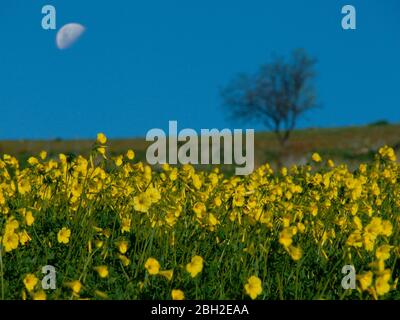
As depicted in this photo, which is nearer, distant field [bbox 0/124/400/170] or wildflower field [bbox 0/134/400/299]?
wildflower field [bbox 0/134/400/299]

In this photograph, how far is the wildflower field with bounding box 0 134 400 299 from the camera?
16.6 feet

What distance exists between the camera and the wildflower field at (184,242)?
5.05 metres

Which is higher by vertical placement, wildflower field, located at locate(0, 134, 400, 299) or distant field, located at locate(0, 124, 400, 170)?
distant field, located at locate(0, 124, 400, 170)

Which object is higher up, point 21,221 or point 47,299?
point 21,221

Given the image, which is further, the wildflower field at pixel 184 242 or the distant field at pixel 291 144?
the distant field at pixel 291 144

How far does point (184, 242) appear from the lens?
247 inches

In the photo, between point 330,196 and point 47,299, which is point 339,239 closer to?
point 330,196

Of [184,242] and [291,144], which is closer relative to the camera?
[184,242]

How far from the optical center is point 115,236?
6.56 meters

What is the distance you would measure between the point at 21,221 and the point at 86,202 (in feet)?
2.01

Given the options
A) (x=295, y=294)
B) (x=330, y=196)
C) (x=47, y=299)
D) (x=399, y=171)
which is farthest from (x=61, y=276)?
(x=399, y=171)

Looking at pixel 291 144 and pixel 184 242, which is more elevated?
pixel 291 144

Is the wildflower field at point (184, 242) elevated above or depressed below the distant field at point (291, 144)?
below
